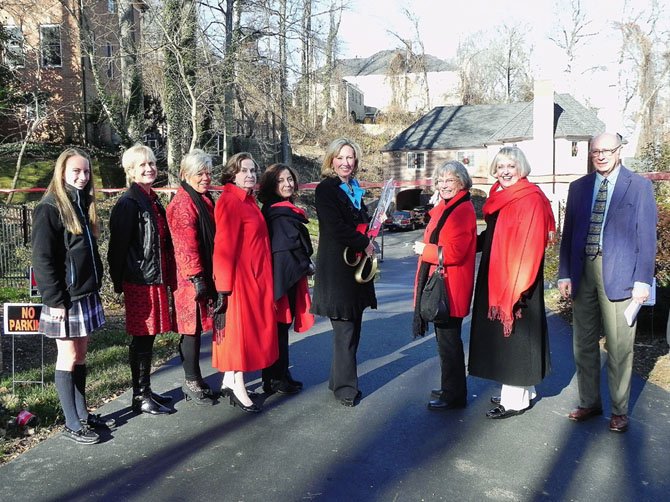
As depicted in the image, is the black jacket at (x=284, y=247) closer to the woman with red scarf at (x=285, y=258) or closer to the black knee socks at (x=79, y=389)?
the woman with red scarf at (x=285, y=258)

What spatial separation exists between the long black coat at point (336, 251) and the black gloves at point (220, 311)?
71 cm

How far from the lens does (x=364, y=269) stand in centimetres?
487

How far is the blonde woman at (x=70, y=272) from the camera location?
3.91m

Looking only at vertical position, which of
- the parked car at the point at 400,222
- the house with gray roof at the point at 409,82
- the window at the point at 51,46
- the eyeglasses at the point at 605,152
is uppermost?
the house with gray roof at the point at 409,82

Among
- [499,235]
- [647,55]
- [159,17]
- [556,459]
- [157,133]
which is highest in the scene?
[647,55]

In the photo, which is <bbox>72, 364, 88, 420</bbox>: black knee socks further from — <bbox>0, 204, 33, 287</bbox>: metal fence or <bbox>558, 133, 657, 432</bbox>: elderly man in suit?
<bbox>0, 204, 33, 287</bbox>: metal fence

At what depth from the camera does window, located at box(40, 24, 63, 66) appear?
2349cm

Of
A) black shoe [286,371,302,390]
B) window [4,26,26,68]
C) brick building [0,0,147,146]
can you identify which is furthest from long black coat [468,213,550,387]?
brick building [0,0,147,146]

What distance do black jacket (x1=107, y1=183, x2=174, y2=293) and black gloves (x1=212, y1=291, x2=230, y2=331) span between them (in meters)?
0.46

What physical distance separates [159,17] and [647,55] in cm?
4022

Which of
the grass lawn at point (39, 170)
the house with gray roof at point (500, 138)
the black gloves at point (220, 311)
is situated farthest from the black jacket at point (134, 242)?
the house with gray roof at point (500, 138)

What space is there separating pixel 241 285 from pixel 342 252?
31.9 inches

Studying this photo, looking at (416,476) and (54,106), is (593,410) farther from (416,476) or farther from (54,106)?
(54,106)

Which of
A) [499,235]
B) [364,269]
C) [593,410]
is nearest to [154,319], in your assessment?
[364,269]
